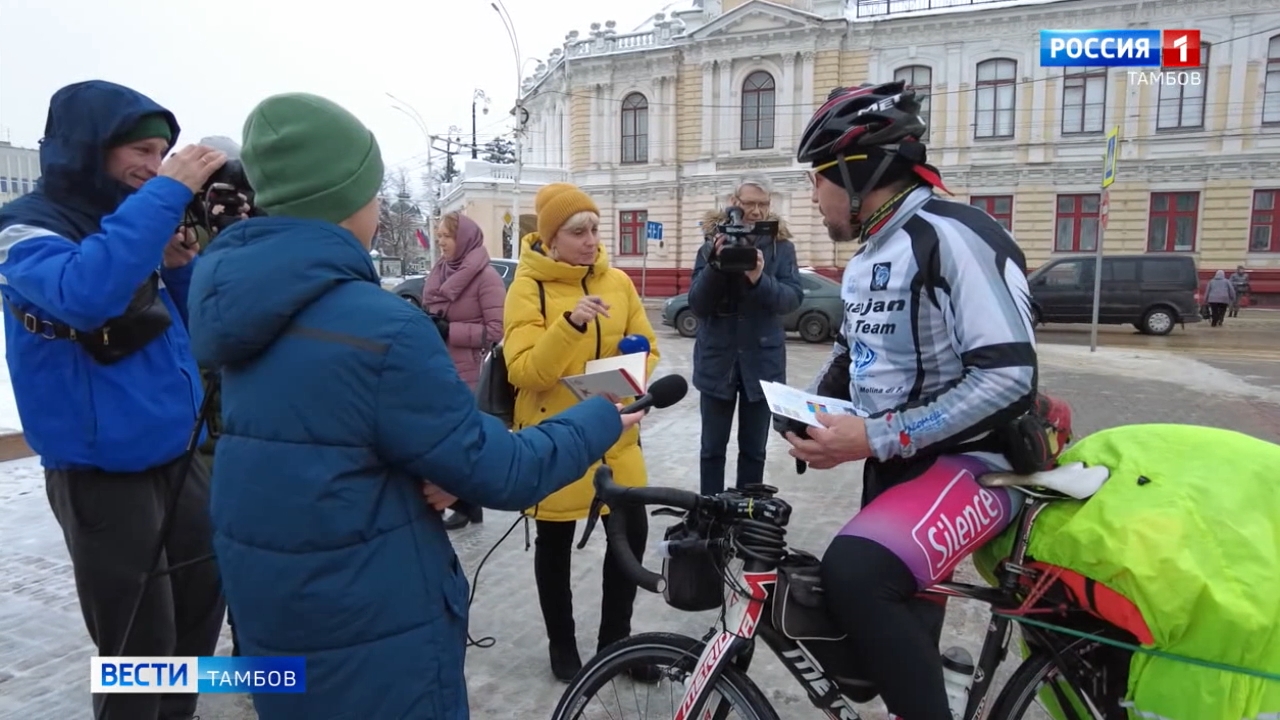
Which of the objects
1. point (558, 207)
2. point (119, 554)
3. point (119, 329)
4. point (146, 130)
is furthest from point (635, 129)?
point (119, 554)

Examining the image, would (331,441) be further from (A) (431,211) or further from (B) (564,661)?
(A) (431,211)

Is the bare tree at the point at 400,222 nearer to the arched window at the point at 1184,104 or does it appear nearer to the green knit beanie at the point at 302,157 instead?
the arched window at the point at 1184,104

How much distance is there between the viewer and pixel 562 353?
2953mm

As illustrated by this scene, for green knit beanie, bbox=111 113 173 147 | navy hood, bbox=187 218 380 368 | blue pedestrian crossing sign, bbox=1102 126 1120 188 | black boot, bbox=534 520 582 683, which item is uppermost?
blue pedestrian crossing sign, bbox=1102 126 1120 188

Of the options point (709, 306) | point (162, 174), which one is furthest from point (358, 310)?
point (709, 306)

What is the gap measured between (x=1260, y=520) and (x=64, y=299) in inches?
113

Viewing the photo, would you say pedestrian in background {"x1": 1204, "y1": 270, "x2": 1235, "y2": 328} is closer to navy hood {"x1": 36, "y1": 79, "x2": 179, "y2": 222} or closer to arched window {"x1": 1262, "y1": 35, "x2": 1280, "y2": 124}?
arched window {"x1": 1262, "y1": 35, "x2": 1280, "y2": 124}

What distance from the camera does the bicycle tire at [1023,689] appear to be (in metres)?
2.17

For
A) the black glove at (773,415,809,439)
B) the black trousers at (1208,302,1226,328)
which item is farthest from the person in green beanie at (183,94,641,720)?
the black trousers at (1208,302,1226,328)

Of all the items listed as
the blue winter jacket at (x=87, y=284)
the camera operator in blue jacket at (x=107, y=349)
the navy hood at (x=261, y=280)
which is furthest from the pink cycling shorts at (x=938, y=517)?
the blue winter jacket at (x=87, y=284)

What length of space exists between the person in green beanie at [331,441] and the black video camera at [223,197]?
83 cm

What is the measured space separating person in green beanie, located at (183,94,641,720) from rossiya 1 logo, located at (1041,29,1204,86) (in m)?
31.0

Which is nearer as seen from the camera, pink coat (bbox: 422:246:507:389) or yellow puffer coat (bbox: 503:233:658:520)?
yellow puffer coat (bbox: 503:233:658:520)

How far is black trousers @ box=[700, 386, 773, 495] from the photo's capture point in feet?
15.0
